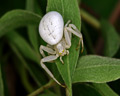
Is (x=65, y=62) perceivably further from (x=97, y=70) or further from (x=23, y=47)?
(x=23, y=47)

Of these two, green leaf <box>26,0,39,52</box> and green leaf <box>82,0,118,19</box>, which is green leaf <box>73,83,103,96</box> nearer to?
green leaf <box>26,0,39,52</box>

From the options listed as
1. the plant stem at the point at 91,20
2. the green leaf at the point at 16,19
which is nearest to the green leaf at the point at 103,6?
the plant stem at the point at 91,20

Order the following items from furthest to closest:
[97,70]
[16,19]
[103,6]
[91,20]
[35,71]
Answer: [103,6] < [91,20] < [35,71] < [16,19] < [97,70]

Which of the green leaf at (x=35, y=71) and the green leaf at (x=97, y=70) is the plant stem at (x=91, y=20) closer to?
the green leaf at (x=35, y=71)

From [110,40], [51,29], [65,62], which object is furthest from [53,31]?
[110,40]

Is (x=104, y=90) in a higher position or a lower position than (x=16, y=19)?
lower

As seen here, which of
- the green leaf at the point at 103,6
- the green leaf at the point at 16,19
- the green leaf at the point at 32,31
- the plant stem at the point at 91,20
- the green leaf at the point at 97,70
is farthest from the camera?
the green leaf at the point at 103,6
